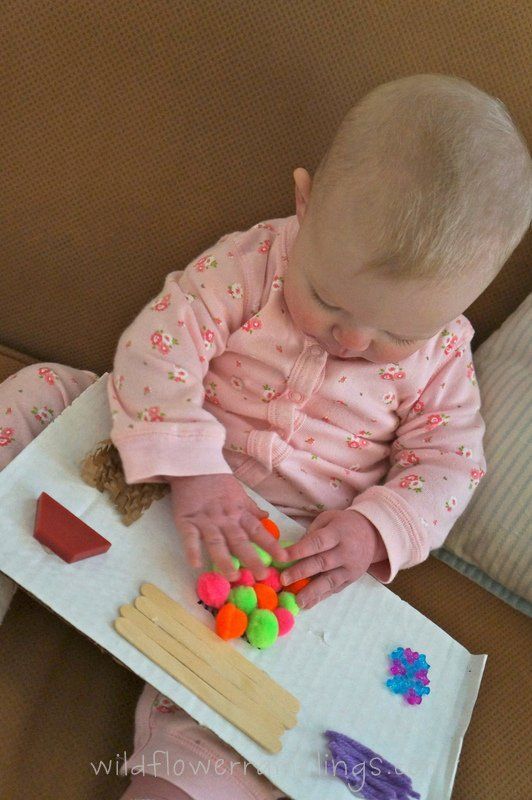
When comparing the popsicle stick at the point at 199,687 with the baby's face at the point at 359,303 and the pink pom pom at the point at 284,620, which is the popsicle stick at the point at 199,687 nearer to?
the pink pom pom at the point at 284,620

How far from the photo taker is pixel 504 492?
0.88 m

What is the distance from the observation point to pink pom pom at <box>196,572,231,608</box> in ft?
2.25

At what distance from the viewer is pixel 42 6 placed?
88 cm

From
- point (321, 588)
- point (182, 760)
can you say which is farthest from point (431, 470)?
point (182, 760)

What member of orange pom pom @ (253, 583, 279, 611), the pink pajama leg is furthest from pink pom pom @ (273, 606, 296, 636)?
the pink pajama leg

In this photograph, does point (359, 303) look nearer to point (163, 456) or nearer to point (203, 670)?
point (163, 456)

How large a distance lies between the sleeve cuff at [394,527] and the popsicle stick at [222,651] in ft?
0.63

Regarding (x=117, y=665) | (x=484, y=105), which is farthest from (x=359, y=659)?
(x=484, y=105)

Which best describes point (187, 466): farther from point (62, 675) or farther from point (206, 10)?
point (206, 10)

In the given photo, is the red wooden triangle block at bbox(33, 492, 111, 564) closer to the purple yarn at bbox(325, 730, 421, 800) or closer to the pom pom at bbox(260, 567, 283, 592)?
the pom pom at bbox(260, 567, 283, 592)

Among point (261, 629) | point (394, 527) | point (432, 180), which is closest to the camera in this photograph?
point (432, 180)

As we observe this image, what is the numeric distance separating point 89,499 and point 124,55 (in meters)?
0.55

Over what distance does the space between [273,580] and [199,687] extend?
0.45 ft

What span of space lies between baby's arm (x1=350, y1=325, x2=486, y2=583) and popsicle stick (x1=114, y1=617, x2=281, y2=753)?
234mm
